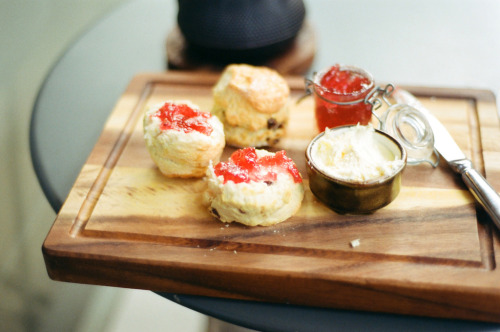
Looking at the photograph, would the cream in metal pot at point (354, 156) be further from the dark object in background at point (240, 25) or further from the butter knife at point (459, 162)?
the dark object in background at point (240, 25)

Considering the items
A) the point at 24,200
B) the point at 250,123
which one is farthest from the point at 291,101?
the point at 24,200

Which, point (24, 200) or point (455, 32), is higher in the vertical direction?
point (455, 32)

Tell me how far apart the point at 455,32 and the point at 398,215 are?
5.00 feet

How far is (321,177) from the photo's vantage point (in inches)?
62.2

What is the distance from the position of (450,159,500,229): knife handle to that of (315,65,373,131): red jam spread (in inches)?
14.8

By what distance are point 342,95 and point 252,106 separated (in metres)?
0.32

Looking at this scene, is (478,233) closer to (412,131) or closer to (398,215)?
(398,215)

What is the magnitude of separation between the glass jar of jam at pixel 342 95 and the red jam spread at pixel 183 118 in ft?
1.37

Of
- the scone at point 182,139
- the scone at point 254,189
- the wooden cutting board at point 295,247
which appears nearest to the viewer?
the wooden cutting board at point 295,247

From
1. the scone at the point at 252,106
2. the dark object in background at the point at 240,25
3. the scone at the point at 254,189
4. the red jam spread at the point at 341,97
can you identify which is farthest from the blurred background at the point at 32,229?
the red jam spread at the point at 341,97

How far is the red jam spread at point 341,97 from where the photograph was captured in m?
Answer: 1.83

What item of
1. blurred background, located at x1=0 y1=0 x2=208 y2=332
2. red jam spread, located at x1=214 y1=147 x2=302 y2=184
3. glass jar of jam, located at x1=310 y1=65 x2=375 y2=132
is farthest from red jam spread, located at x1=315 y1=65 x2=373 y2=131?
blurred background, located at x1=0 y1=0 x2=208 y2=332

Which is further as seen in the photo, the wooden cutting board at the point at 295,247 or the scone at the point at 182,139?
Answer: the scone at the point at 182,139

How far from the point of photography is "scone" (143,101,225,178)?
170 cm
